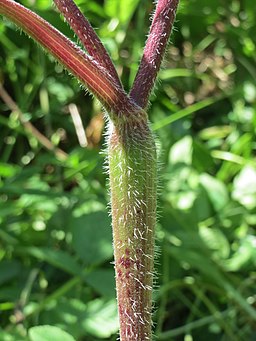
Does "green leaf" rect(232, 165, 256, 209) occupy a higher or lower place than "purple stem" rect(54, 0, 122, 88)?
lower

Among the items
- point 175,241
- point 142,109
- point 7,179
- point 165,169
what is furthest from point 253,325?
point 142,109

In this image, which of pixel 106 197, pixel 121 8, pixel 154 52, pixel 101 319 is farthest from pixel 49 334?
pixel 121 8

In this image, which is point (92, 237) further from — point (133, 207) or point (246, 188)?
point (133, 207)

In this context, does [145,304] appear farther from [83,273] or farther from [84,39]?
[83,273]

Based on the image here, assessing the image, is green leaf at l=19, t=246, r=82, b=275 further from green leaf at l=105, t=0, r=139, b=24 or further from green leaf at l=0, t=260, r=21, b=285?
green leaf at l=105, t=0, r=139, b=24

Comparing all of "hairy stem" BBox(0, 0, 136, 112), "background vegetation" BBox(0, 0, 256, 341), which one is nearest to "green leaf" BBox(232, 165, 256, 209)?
"background vegetation" BBox(0, 0, 256, 341)

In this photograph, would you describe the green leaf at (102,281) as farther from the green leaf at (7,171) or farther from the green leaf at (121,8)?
the green leaf at (121,8)
